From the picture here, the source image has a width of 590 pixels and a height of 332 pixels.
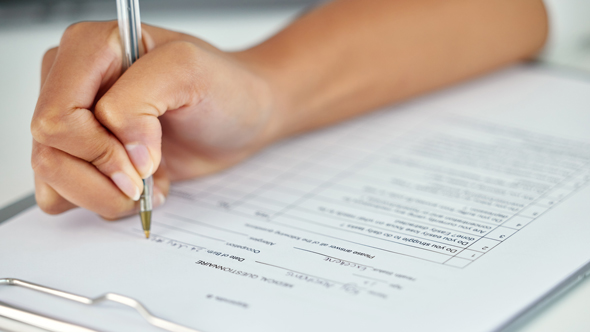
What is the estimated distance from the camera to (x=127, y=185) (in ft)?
1.54

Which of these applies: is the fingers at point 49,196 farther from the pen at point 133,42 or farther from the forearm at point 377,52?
the forearm at point 377,52

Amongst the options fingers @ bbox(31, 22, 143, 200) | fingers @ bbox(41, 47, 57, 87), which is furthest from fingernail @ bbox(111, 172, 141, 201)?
fingers @ bbox(41, 47, 57, 87)

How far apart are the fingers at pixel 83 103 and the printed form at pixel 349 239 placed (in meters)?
0.06

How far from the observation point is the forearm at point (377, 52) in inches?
26.4

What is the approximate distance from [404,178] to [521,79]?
1.11ft

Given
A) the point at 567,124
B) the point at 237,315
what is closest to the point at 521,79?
the point at 567,124

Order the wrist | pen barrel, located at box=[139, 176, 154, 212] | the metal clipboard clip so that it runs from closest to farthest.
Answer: the metal clipboard clip → pen barrel, located at box=[139, 176, 154, 212] → the wrist

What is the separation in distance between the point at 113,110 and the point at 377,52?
381mm

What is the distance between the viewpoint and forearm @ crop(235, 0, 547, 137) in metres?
0.67

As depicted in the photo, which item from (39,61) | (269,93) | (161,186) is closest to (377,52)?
(269,93)

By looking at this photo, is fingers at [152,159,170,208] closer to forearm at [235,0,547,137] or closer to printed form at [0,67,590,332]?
printed form at [0,67,590,332]

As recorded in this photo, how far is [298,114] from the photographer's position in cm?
67

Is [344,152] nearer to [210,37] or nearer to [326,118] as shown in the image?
[326,118]

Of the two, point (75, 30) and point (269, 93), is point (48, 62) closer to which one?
point (75, 30)
